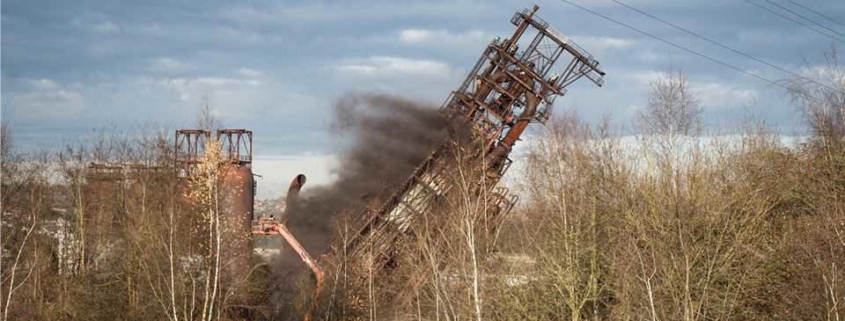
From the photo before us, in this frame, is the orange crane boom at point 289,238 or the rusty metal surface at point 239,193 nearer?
the rusty metal surface at point 239,193

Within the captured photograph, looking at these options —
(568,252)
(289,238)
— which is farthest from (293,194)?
(568,252)

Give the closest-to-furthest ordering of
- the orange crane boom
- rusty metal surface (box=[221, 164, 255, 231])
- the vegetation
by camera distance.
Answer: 1. the vegetation
2. rusty metal surface (box=[221, 164, 255, 231])
3. the orange crane boom

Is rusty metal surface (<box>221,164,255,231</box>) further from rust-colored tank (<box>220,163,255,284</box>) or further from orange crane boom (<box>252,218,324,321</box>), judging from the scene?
orange crane boom (<box>252,218,324,321</box>)

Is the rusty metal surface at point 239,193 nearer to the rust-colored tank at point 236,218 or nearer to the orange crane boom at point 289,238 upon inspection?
the rust-colored tank at point 236,218

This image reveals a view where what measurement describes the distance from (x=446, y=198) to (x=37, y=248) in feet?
54.1

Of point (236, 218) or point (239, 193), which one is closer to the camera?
point (236, 218)

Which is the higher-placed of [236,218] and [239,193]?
[239,193]

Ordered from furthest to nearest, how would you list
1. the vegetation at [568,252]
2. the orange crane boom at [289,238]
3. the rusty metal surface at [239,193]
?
the orange crane boom at [289,238], the rusty metal surface at [239,193], the vegetation at [568,252]

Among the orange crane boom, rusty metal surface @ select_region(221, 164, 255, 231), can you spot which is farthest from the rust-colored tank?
the orange crane boom

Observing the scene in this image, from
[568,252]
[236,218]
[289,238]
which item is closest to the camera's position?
[568,252]

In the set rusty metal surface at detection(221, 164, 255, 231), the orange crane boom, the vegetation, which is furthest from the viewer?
the orange crane boom

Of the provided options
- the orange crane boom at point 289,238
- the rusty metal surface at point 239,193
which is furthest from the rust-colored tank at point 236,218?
the orange crane boom at point 289,238

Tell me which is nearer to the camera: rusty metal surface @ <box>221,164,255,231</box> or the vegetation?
the vegetation

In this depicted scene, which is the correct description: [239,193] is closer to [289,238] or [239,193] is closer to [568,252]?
[289,238]
